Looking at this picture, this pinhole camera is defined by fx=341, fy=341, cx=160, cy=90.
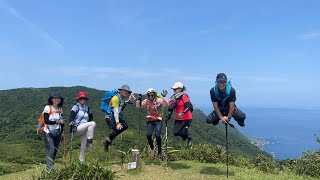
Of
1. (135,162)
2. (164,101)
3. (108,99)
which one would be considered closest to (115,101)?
(108,99)

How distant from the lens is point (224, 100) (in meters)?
9.21

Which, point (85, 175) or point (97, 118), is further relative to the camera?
point (97, 118)

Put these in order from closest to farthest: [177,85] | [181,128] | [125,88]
Result: [125,88]
[177,85]
[181,128]

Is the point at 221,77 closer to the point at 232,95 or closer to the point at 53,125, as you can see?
the point at 232,95

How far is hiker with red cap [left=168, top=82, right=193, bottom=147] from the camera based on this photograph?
10367 mm

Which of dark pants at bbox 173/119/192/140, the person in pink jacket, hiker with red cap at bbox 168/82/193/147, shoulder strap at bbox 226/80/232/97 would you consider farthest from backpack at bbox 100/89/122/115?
shoulder strap at bbox 226/80/232/97

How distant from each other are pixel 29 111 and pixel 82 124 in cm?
7236

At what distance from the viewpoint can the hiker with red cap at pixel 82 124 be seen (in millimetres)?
9242

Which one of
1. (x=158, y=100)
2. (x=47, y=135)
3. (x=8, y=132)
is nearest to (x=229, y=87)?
(x=158, y=100)

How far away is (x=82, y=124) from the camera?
9250 mm

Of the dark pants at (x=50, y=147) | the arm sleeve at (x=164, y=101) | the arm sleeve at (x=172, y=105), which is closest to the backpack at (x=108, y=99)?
the arm sleeve at (x=164, y=101)

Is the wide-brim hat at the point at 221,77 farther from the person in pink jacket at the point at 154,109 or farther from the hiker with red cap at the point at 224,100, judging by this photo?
the person in pink jacket at the point at 154,109

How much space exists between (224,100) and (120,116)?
3.38 m

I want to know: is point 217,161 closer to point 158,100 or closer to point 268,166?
point 268,166
